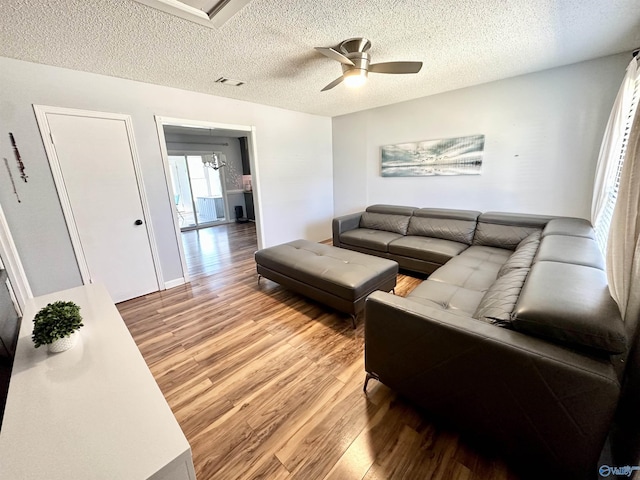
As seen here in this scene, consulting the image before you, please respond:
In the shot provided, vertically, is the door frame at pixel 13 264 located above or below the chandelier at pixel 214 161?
below

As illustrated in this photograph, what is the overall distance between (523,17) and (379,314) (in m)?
2.35

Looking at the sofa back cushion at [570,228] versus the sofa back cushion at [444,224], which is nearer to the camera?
the sofa back cushion at [570,228]

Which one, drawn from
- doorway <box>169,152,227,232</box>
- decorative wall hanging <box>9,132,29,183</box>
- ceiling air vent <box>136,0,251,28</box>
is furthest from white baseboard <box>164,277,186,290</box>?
doorway <box>169,152,227,232</box>

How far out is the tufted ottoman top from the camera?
2.30 metres

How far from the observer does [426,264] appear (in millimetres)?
3141

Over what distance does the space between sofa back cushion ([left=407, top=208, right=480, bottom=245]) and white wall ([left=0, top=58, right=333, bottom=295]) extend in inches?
84.6

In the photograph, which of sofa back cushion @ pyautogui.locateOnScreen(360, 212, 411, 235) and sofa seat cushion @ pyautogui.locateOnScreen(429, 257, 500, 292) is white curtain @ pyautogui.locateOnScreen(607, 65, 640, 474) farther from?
sofa back cushion @ pyautogui.locateOnScreen(360, 212, 411, 235)

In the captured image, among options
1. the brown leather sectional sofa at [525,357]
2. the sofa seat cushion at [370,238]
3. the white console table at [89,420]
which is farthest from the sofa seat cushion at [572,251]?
the white console table at [89,420]

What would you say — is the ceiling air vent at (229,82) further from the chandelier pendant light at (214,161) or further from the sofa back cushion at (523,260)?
the chandelier pendant light at (214,161)

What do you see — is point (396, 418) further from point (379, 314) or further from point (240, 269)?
point (240, 269)

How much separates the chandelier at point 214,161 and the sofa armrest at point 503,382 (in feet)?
A: 22.5

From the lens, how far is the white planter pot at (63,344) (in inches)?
44.9

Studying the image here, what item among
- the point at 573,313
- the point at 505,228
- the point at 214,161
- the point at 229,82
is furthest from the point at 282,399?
the point at 214,161

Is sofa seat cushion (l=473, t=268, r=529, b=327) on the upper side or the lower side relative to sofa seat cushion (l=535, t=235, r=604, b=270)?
lower
